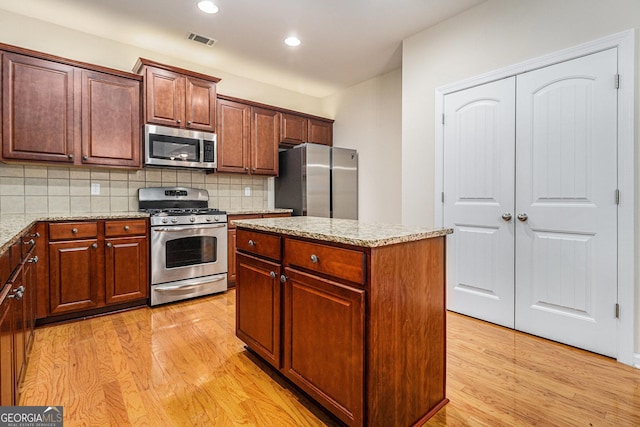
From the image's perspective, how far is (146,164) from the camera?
3.25 metres

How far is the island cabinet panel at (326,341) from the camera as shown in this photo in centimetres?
130

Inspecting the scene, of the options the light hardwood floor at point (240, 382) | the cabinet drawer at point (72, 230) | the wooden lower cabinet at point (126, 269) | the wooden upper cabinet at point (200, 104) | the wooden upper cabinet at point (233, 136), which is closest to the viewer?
the light hardwood floor at point (240, 382)

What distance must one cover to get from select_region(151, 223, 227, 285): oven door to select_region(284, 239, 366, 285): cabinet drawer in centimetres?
194

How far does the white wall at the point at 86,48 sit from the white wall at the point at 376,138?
1.45 m

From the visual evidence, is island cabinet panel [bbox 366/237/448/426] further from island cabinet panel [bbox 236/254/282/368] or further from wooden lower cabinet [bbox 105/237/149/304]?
wooden lower cabinet [bbox 105/237/149/304]

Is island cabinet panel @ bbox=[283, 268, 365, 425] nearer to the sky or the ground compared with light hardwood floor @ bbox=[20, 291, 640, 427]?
nearer to the sky

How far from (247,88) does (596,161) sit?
394cm

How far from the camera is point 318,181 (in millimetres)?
4207

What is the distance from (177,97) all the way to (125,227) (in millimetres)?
1443

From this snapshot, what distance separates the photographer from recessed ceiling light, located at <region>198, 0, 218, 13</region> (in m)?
2.71

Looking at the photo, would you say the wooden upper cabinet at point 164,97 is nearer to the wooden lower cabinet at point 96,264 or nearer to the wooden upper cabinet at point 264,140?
the wooden upper cabinet at point 264,140

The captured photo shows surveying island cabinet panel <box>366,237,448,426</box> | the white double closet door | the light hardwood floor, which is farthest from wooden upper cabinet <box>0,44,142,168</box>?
the white double closet door

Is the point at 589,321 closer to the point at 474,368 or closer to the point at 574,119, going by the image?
the point at 474,368

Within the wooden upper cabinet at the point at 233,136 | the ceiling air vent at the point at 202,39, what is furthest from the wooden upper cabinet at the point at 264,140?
the ceiling air vent at the point at 202,39
